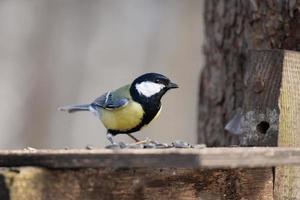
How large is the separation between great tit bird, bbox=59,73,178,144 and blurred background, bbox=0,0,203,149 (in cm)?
408

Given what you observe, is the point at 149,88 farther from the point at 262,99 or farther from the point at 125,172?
the point at 125,172

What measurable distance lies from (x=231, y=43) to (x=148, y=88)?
475 millimetres

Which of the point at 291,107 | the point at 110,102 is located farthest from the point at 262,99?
the point at 110,102

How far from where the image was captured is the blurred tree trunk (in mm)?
3443

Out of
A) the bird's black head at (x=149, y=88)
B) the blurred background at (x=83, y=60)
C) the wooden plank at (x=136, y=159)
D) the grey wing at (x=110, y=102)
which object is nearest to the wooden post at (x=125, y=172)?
the wooden plank at (x=136, y=159)

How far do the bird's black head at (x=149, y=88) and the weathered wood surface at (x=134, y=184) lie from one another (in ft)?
3.97

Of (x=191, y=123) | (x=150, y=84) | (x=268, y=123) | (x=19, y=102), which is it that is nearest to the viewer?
(x=268, y=123)

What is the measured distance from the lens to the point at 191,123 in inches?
371

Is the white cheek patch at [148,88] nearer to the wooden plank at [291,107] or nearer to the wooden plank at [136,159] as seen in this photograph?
the wooden plank at [291,107]

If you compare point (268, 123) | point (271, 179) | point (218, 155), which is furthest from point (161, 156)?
point (268, 123)

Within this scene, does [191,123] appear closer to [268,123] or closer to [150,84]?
[150,84]

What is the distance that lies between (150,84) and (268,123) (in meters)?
0.99

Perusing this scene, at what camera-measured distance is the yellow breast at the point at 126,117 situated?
3.87 meters

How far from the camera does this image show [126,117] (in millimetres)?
3873
